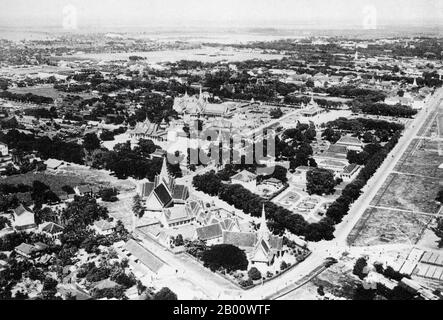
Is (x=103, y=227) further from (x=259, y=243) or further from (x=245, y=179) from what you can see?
(x=245, y=179)

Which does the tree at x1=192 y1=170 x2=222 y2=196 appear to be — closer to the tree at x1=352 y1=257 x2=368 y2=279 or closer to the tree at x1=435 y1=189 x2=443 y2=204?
the tree at x1=352 y1=257 x2=368 y2=279

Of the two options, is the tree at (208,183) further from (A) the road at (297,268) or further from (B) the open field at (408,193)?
(B) the open field at (408,193)

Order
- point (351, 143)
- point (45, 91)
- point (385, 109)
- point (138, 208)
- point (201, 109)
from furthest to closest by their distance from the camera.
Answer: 1. point (45, 91)
2. point (385, 109)
3. point (201, 109)
4. point (351, 143)
5. point (138, 208)

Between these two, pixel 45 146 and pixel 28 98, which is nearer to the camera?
pixel 45 146

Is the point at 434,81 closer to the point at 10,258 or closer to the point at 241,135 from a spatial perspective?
the point at 241,135

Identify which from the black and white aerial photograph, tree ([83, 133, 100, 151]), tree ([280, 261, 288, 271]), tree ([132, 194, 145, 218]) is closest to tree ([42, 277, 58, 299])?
the black and white aerial photograph

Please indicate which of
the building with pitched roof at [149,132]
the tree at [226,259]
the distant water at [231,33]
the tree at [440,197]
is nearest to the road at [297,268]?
the tree at [226,259]

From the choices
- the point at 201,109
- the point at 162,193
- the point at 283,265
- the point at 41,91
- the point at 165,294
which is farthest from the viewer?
the point at 41,91

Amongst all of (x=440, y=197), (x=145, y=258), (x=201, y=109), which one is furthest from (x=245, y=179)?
(x=201, y=109)
